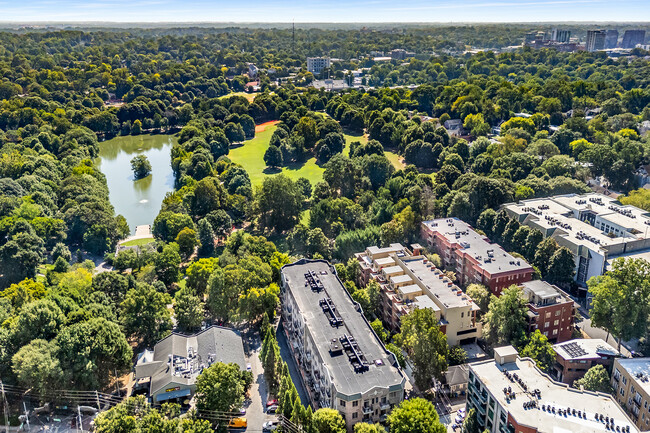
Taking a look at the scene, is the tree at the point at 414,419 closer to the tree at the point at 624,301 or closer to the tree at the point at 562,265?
the tree at the point at 624,301

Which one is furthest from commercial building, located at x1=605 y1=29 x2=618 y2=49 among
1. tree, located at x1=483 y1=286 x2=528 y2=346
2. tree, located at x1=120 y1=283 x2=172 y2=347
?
tree, located at x1=120 y1=283 x2=172 y2=347

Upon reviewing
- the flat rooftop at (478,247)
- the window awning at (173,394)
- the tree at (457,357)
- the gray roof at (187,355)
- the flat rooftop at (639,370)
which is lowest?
the window awning at (173,394)

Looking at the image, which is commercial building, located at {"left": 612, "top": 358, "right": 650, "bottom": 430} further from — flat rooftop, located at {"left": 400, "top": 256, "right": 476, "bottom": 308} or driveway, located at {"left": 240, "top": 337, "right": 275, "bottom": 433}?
driveway, located at {"left": 240, "top": 337, "right": 275, "bottom": 433}

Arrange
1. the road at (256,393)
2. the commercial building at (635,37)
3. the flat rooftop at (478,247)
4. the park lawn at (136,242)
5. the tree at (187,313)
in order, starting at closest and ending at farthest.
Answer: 1. the road at (256,393)
2. the tree at (187,313)
3. the flat rooftop at (478,247)
4. the park lawn at (136,242)
5. the commercial building at (635,37)

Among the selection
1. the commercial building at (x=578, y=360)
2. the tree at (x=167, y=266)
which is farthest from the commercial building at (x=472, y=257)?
the tree at (x=167, y=266)

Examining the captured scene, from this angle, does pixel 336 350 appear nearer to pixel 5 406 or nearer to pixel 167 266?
pixel 5 406

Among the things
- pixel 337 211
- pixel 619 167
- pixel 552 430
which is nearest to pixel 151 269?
pixel 337 211

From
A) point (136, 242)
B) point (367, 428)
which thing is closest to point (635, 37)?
point (136, 242)
